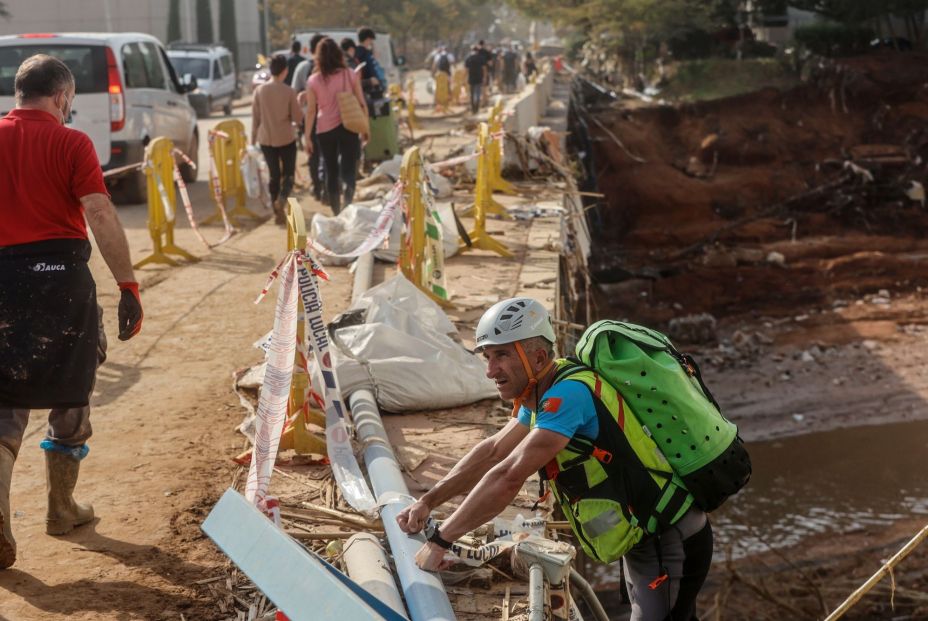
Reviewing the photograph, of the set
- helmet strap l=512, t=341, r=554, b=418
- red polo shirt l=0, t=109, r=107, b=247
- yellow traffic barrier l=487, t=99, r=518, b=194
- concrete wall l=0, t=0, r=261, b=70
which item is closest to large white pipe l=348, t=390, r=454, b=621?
helmet strap l=512, t=341, r=554, b=418

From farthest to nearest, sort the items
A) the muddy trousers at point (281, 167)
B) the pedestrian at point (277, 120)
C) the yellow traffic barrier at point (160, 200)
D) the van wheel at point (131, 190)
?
1. the van wheel at point (131, 190)
2. the muddy trousers at point (281, 167)
3. the pedestrian at point (277, 120)
4. the yellow traffic barrier at point (160, 200)

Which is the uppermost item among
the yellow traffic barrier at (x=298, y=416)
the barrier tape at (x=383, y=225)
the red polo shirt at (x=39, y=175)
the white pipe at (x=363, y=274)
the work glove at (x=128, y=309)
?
the red polo shirt at (x=39, y=175)

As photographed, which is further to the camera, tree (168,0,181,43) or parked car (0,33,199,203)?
tree (168,0,181,43)

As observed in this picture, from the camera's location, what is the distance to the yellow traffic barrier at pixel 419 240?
364 inches

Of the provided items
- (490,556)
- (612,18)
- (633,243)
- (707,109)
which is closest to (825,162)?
(707,109)

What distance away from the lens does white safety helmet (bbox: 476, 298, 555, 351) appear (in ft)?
13.2

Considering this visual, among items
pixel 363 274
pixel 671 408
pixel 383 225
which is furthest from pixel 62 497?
pixel 363 274

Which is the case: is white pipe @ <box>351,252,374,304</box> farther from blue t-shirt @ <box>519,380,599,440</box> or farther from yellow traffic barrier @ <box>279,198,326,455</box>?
blue t-shirt @ <box>519,380,599,440</box>

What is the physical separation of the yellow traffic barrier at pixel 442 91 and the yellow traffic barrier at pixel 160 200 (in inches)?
830

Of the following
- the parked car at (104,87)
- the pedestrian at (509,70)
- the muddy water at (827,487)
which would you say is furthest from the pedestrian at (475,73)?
the muddy water at (827,487)

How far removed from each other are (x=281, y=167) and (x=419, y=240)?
436 centimetres

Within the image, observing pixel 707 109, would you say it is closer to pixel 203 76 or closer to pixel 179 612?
pixel 203 76

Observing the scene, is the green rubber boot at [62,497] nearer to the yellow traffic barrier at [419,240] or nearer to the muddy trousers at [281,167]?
the yellow traffic barrier at [419,240]

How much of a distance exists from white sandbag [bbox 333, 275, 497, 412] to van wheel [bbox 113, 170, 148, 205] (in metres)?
8.68
